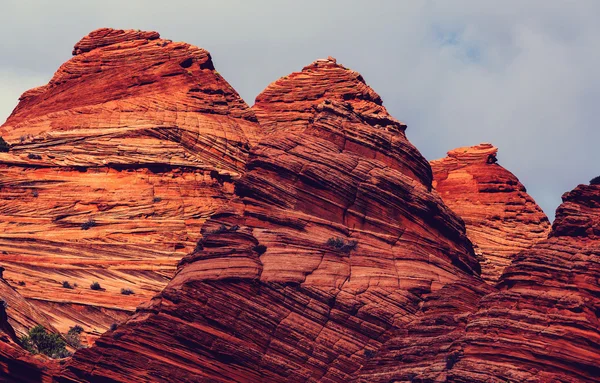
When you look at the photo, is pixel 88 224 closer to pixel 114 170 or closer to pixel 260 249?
pixel 114 170

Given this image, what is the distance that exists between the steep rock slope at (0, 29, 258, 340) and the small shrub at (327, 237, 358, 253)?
32.6 ft

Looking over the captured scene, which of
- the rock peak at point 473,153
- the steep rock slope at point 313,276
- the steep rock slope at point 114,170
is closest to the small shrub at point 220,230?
the steep rock slope at point 313,276

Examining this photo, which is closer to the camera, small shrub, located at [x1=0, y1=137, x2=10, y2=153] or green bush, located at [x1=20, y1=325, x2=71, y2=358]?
green bush, located at [x1=20, y1=325, x2=71, y2=358]

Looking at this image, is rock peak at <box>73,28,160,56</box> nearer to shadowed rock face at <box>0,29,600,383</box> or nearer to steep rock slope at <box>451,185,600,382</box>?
shadowed rock face at <box>0,29,600,383</box>

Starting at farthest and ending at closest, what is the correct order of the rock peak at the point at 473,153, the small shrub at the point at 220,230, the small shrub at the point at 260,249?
the rock peak at the point at 473,153 → the small shrub at the point at 220,230 → the small shrub at the point at 260,249

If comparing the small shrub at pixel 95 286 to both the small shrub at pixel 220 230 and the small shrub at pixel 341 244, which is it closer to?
the small shrub at pixel 220 230

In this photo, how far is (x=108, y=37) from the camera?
114562mm

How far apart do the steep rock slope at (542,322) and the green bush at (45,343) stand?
19.0 meters

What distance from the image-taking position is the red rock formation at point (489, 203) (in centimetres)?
11394

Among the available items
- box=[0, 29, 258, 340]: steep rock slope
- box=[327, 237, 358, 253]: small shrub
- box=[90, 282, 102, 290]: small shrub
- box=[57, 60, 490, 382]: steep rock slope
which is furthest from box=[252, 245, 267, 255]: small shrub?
box=[90, 282, 102, 290]: small shrub

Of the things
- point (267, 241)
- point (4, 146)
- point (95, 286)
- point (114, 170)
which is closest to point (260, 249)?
point (267, 241)

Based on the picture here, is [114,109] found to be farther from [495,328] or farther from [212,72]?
[495,328]

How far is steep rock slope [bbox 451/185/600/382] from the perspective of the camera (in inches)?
2960

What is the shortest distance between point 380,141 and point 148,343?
71.5ft
